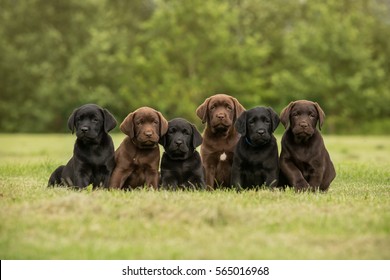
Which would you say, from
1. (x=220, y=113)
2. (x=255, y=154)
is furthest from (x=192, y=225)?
(x=220, y=113)

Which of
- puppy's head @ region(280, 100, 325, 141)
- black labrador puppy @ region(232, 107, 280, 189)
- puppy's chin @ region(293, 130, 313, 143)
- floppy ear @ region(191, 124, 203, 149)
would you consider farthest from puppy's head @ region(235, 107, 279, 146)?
floppy ear @ region(191, 124, 203, 149)

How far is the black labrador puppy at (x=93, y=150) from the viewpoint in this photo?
9023 mm

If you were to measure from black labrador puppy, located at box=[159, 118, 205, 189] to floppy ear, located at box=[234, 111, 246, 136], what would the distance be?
0.52m

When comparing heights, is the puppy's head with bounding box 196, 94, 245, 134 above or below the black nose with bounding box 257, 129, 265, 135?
above

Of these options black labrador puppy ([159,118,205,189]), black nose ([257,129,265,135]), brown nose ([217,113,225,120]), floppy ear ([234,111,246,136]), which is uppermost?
brown nose ([217,113,225,120])

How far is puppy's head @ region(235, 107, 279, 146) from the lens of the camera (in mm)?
8789

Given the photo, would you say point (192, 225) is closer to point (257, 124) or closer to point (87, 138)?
point (257, 124)

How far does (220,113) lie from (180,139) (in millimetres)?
721

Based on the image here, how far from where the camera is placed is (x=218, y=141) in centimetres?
966

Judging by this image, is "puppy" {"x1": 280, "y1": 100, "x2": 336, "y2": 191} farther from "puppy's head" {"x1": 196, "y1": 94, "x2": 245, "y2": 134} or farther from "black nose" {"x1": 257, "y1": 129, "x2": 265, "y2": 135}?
"puppy's head" {"x1": 196, "y1": 94, "x2": 245, "y2": 134}

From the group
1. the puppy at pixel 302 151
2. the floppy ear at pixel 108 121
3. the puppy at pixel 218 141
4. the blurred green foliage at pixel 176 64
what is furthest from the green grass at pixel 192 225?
the blurred green foliage at pixel 176 64

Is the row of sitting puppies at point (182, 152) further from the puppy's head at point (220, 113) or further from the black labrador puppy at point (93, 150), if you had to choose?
the puppy's head at point (220, 113)
